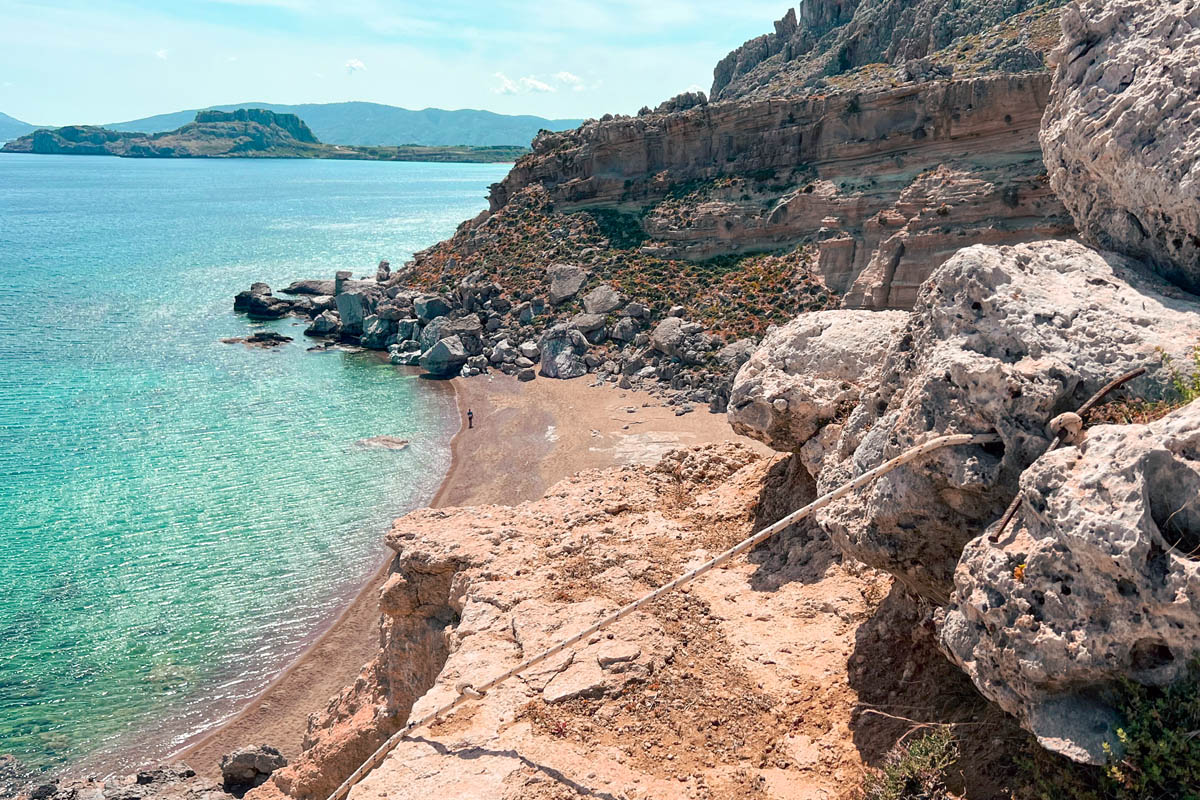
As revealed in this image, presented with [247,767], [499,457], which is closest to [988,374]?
[247,767]

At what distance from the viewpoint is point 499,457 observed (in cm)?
3606

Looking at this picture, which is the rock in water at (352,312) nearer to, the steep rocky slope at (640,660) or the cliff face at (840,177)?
the cliff face at (840,177)

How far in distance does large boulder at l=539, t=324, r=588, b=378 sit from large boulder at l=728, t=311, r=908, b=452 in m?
33.8

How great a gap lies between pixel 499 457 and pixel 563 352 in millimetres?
12867

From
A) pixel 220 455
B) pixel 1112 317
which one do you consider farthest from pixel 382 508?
pixel 1112 317

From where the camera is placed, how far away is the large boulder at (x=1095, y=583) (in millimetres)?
5484

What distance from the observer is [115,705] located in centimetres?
2127

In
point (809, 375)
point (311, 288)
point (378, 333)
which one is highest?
point (809, 375)

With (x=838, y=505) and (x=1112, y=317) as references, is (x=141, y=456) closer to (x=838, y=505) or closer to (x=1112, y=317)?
(x=838, y=505)

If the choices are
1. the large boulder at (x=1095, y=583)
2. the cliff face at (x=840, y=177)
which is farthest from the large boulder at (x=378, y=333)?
the large boulder at (x=1095, y=583)

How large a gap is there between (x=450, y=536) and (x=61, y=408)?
40005mm

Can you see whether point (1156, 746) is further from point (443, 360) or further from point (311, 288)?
point (311, 288)

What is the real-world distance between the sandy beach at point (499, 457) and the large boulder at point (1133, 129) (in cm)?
2048

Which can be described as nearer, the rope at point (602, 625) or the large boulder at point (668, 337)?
the rope at point (602, 625)
